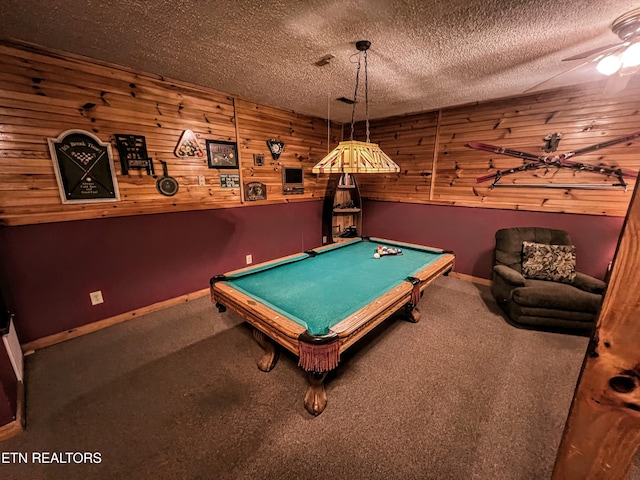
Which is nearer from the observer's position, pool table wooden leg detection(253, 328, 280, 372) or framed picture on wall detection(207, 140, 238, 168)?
pool table wooden leg detection(253, 328, 280, 372)

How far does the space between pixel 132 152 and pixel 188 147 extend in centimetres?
55

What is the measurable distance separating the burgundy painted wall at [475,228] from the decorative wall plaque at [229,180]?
2409 millimetres

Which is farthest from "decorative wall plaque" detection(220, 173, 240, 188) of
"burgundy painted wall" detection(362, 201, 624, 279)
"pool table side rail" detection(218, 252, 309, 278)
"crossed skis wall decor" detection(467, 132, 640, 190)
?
"crossed skis wall decor" detection(467, 132, 640, 190)

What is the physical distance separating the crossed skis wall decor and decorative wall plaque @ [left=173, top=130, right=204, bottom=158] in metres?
3.53

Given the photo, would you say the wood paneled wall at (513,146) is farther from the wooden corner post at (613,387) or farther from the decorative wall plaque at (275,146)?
the wooden corner post at (613,387)

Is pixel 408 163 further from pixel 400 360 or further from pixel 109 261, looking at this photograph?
pixel 109 261

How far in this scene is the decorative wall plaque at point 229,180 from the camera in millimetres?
3289

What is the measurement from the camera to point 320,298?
73.5 inches

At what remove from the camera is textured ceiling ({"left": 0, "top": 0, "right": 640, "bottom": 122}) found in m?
1.51

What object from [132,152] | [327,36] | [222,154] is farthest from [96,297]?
[327,36]

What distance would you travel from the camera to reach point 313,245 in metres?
4.62

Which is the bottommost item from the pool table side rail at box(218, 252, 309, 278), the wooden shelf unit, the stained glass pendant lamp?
the pool table side rail at box(218, 252, 309, 278)

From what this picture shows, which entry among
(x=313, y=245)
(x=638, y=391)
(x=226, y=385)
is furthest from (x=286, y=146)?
(x=638, y=391)

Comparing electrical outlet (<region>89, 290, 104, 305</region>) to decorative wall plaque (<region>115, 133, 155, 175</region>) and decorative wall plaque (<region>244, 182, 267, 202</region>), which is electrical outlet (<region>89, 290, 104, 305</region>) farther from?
decorative wall plaque (<region>244, 182, 267, 202</region>)
